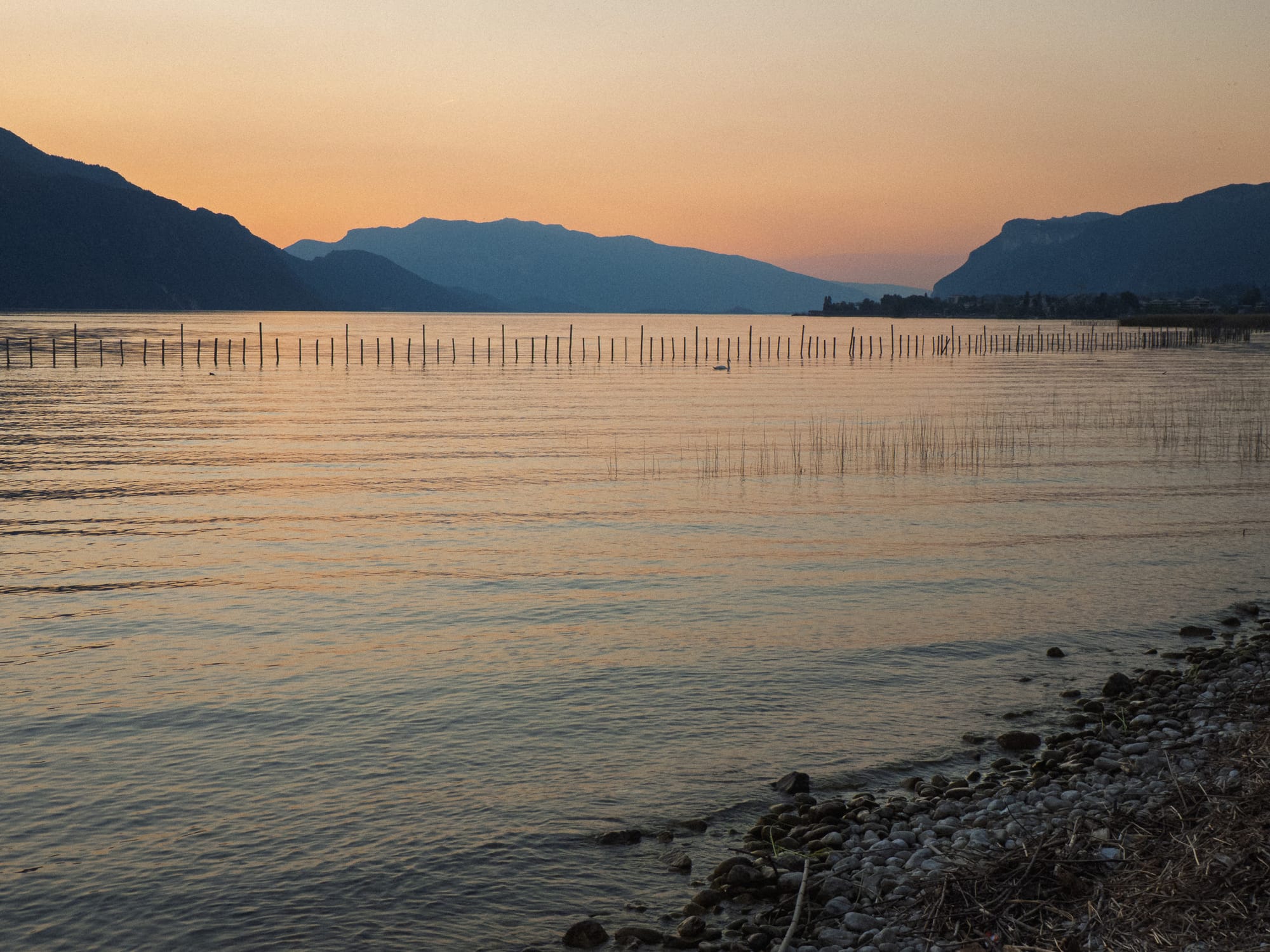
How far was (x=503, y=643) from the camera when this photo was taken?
44.9 feet

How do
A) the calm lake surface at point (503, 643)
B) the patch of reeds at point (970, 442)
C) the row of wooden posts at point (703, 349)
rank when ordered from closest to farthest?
the calm lake surface at point (503, 643)
the patch of reeds at point (970, 442)
the row of wooden posts at point (703, 349)

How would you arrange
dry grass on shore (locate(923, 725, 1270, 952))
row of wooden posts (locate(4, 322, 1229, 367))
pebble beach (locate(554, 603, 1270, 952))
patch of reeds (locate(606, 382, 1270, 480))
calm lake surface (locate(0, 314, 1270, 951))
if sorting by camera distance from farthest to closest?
row of wooden posts (locate(4, 322, 1229, 367)) < patch of reeds (locate(606, 382, 1270, 480)) < calm lake surface (locate(0, 314, 1270, 951)) < pebble beach (locate(554, 603, 1270, 952)) < dry grass on shore (locate(923, 725, 1270, 952))

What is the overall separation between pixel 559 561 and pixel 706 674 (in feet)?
20.4

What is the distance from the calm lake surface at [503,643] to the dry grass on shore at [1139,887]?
239cm

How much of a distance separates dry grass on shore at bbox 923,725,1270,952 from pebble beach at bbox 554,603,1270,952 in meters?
0.01

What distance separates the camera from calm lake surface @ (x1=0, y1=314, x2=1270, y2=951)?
807 cm

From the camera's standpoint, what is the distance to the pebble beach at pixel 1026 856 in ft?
18.8

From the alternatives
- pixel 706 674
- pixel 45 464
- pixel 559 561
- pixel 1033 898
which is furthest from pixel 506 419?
pixel 1033 898

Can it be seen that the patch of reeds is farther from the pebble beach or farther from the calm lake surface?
the pebble beach

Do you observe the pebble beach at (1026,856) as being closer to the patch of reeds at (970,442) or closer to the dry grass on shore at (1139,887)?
the dry grass on shore at (1139,887)

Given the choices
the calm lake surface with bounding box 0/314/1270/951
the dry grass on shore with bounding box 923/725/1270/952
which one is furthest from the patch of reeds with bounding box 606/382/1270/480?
the dry grass on shore with bounding box 923/725/1270/952

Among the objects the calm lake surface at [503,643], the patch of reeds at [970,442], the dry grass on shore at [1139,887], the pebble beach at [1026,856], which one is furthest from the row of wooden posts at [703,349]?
the dry grass on shore at [1139,887]

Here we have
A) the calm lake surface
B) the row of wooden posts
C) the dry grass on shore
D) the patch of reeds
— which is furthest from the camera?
the row of wooden posts

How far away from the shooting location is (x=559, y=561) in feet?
60.0
